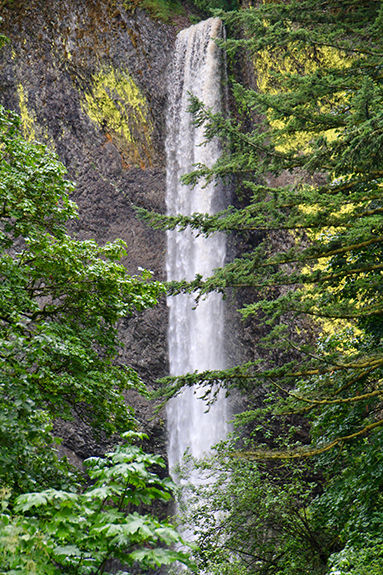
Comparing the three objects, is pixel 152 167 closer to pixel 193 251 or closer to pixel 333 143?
pixel 193 251

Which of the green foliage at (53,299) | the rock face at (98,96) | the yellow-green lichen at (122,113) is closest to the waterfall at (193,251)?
the rock face at (98,96)

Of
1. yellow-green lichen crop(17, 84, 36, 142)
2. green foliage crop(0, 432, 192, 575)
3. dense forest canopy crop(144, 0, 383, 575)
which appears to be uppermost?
yellow-green lichen crop(17, 84, 36, 142)

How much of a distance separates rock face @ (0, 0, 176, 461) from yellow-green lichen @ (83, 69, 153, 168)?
1.3 inches

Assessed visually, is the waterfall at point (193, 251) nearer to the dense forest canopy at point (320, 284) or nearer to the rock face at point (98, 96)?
the rock face at point (98, 96)

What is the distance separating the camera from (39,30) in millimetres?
16797

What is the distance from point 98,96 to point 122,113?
0.95m

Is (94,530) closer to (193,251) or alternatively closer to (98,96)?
(193,251)

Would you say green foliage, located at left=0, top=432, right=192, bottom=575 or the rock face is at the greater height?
the rock face

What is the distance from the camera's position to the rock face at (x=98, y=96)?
54.6 ft

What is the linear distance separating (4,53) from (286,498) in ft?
53.5

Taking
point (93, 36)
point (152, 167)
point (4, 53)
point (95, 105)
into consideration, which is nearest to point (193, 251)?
point (152, 167)

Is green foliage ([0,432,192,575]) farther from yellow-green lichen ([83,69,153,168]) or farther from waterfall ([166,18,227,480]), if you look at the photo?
yellow-green lichen ([83,69,153,168])

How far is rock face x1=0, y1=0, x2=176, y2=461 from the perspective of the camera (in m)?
16.6

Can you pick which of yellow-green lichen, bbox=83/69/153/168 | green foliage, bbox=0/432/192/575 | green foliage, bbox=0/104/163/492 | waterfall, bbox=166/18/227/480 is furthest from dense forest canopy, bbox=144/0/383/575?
yellow-green lichen, bbox=83/69/153/168
